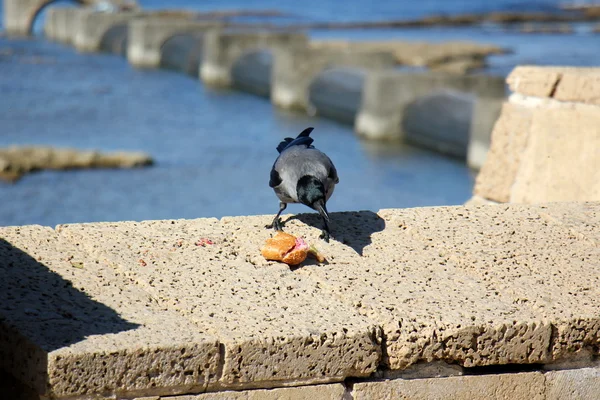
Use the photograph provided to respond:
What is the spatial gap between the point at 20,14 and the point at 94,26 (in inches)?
335

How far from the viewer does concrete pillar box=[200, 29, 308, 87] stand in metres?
21.2

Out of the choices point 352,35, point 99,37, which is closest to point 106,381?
point 99,37

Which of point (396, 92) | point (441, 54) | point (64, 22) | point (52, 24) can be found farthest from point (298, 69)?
point (52, 24)

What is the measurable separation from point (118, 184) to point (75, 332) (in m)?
9.17

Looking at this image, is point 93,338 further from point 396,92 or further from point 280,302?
point 396,92

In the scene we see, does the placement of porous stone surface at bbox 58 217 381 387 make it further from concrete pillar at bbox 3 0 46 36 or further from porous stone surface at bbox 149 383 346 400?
concrete pillar at bbox 3 0 46 36

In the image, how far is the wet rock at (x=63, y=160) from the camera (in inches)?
462

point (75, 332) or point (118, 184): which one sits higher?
point (75, 332)

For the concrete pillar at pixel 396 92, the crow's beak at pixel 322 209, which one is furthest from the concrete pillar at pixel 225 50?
the crow's beak at pixel 322 209

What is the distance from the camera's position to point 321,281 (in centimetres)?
251

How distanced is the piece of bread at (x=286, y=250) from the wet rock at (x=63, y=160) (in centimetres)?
948

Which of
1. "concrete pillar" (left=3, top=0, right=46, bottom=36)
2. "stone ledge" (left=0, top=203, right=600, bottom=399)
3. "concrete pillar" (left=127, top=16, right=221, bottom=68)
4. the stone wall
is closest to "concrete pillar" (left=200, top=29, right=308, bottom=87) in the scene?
"concrete pillar" (left=127, top=16, right=221, bottom=68)

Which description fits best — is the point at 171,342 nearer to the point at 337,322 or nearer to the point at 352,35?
the point at 337,322

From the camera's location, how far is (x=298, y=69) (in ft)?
57.7
